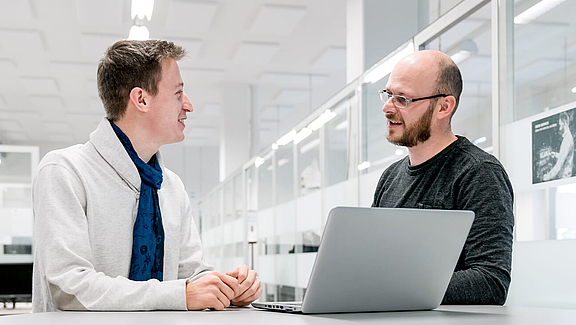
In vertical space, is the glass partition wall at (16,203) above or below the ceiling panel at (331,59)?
below

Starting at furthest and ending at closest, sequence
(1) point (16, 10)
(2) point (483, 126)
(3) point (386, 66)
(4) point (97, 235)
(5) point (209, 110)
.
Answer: (5) point (209, 110) < (1) point (16, 10) < (3) point (386, 66) < (2) point (483, 126) < (4) point (97, 235)

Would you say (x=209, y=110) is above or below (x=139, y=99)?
above

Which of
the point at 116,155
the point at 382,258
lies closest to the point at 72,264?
the point at 116,155

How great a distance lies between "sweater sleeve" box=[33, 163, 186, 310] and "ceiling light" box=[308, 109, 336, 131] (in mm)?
3174

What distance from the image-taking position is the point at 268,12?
6.37 m

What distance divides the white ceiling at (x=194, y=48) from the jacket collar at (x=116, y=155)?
4.76 m

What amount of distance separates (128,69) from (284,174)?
13.5ft

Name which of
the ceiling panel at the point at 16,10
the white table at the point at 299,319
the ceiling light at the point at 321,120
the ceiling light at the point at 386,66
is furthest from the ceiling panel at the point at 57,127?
the white table at the point at 299,319

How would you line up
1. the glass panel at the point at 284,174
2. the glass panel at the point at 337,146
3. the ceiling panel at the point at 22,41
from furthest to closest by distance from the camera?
the ceiling panel at the point at 22,41
the glass panel at the point at 284,174
the glass panel at the point at 337,146

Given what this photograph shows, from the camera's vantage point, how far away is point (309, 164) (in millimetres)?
5000

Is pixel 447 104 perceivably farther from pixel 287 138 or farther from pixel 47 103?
pixel 47 103

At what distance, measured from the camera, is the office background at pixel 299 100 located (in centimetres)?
213

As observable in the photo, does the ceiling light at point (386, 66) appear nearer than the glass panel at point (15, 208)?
Yes

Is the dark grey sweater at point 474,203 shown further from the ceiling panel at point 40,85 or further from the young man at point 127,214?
the ceiling panel at point 40,85
